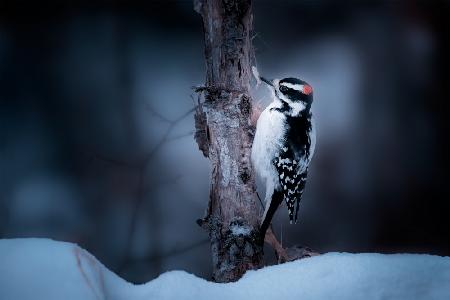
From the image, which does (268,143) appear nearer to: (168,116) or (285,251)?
(285,251)

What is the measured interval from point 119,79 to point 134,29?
1.32ft

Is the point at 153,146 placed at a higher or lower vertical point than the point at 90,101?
lower

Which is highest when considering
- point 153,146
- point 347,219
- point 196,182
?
point 153,146

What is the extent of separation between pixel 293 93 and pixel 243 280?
4.08 feet

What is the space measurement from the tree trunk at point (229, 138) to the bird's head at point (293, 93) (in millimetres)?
304

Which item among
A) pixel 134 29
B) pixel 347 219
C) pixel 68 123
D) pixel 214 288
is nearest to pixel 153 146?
pixel 68 123

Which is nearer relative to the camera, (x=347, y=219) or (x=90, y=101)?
(x=90, y=101)

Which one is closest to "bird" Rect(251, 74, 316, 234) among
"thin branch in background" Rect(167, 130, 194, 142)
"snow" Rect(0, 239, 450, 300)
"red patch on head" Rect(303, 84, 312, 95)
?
"red patch on head" Rect(303, 84, 312, 95)

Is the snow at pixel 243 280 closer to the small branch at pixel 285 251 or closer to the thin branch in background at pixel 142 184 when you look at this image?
the small branch at pixel 285 251

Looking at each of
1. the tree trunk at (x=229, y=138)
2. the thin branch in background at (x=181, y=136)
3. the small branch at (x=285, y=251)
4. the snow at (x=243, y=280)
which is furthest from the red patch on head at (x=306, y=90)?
the thin branch in background at (x=181, y=136)

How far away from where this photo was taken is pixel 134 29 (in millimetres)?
3510

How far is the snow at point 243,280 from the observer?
109 centimetres

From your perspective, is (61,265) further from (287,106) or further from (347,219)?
(347,219)

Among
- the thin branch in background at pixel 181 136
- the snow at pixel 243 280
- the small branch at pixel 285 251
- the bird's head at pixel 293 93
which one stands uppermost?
the bird's head at pixel 293 93
